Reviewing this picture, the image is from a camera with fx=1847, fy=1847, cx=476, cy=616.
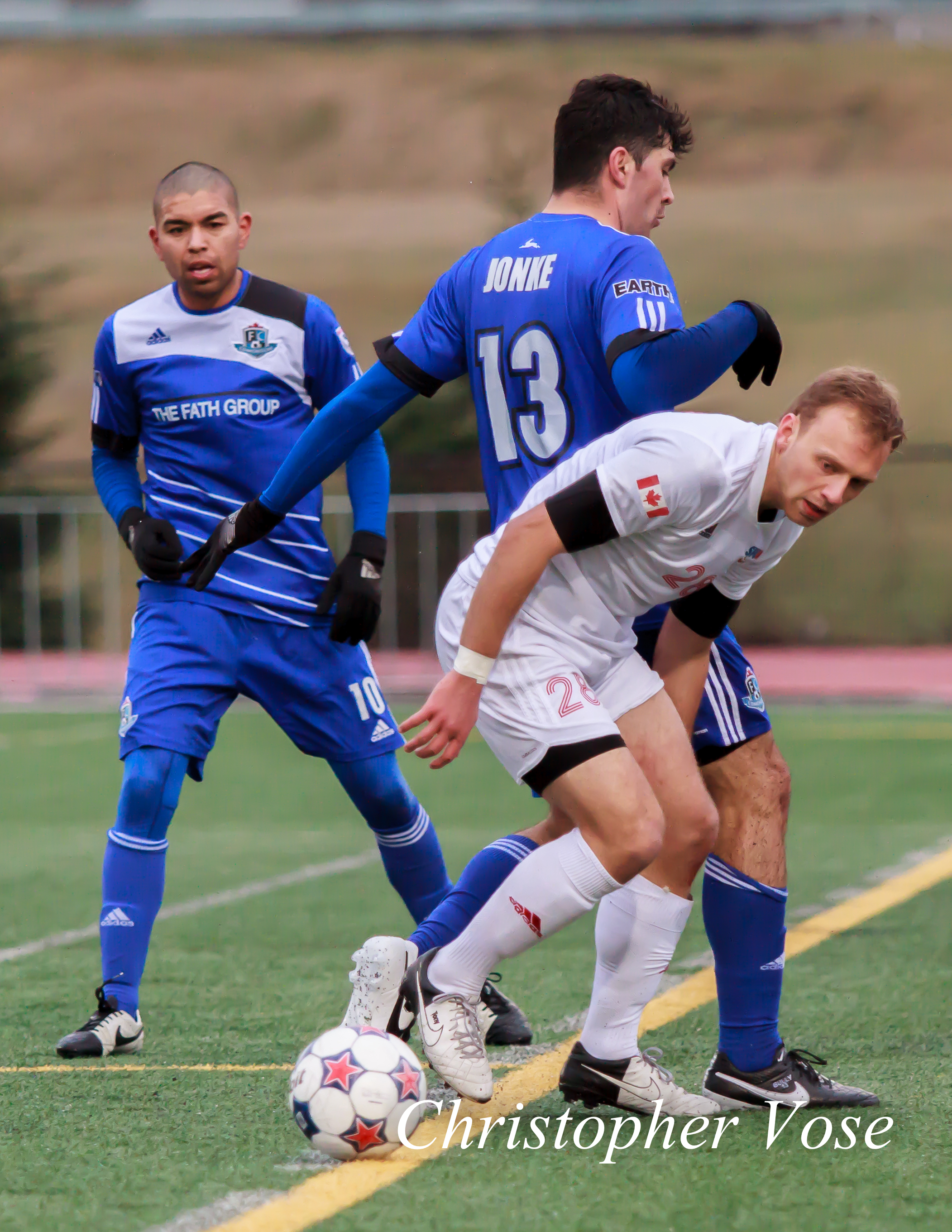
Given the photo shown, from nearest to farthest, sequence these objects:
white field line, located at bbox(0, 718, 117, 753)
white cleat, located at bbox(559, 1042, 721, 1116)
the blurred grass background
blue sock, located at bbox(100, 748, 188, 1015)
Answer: white cleat, located at bbox(559, 1042, 721, 1116) < blue sock, located at bbox(100, 748, 188, 1015) < white field line, located at bbox(0, 718, 117, 753) < the blurred grass background

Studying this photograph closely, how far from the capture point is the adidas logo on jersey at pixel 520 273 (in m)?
3.70

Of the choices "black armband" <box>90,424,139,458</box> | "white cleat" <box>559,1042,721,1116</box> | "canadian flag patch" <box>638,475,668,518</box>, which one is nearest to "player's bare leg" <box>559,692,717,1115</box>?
"white cleat" <box>559,1042,721,1116</box>

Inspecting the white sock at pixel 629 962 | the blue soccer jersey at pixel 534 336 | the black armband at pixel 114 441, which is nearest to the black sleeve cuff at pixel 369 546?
the black armband at pixel 114 441

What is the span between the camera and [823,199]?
96.8ft

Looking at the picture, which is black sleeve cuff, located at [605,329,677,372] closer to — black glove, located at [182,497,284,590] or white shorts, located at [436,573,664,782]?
white shorts, located at [436,573,664,782]

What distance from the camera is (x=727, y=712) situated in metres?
3.71

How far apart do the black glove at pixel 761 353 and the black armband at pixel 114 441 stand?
2.00 meters

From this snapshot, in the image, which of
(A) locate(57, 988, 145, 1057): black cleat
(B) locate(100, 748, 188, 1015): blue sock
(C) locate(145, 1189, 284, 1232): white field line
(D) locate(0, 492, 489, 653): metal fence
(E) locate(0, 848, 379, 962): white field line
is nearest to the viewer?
(C) locate(145, 1189, 284, 1232): white field line

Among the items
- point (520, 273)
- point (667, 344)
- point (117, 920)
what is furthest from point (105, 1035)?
point (667, 344)

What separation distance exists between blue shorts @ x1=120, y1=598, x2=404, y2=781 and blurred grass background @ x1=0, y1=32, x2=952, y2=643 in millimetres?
19457

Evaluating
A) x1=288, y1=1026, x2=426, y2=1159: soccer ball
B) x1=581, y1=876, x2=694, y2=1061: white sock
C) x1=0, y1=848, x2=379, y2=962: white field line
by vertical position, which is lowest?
x1=0, y1=848, x2=379, y2=962: white field line

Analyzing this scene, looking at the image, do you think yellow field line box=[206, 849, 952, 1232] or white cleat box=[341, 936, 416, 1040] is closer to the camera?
yellow field line box=[206, 849, 952, 1232]

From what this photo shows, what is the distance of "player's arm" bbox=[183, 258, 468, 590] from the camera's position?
385cm

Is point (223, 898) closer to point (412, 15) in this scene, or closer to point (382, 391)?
point (382, 391)
